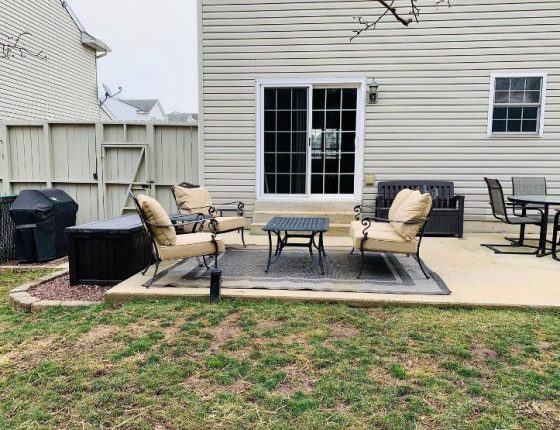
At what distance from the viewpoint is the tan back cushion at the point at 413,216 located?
4078mm

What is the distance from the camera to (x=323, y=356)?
2.62 m

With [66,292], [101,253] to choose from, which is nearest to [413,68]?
[101,253]

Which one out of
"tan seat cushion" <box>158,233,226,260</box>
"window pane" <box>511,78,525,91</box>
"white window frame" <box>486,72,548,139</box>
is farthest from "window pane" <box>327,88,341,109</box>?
"tan seat cushion" <box>158,233,226,260</box>

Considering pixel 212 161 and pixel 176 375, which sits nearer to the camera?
pixel 176 375

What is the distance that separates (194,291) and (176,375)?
139 centimetres

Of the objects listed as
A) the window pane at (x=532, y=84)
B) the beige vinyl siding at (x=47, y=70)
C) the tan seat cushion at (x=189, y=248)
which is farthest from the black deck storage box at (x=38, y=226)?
the window pane at (x=532, y=84)

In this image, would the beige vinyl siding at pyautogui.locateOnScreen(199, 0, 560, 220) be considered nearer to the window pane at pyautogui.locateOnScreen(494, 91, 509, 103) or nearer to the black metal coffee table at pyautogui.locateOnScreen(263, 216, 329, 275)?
the window pane at pyautogui.locateOnScreen(494, 91, 509, 103)

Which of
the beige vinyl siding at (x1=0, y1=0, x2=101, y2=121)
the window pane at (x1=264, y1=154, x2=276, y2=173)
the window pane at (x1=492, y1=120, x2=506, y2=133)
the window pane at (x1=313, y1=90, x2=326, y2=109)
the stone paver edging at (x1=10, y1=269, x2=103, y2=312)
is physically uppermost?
the beige vinyl siding at (x1=0, y1=0, x2=101, y2=121)

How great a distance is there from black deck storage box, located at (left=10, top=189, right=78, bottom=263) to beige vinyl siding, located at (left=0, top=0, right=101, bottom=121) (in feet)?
18.8

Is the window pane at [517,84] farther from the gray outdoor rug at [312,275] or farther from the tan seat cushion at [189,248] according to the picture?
the tan seat cushion at [189,248]

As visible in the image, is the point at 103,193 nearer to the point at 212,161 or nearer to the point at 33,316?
the point at 212,161

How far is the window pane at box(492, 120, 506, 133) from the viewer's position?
Answer: 6836 mm

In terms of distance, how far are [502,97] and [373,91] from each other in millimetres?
2100

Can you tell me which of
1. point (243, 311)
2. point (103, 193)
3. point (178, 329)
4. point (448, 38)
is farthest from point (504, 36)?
point (103, 193)
